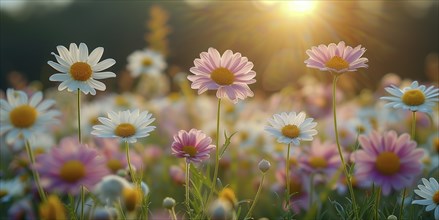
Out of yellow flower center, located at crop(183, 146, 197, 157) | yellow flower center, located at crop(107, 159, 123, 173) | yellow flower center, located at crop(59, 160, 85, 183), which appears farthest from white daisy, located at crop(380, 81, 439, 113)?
yellow flower center, located at crop(107, 159, 123, 173)

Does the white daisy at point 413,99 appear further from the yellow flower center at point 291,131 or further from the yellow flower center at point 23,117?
the yellow flower center at point 23,117

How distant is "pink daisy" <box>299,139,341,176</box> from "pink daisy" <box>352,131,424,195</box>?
0.63 m

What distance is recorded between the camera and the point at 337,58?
1.10m

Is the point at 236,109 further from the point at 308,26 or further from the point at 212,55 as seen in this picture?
the point at 308,26

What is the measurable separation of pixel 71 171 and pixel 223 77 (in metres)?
0.40

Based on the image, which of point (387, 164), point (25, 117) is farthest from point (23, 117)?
point (387, 164)

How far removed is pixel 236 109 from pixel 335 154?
1441mm

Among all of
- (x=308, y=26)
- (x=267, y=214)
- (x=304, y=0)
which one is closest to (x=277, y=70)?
(x=308, y=26)

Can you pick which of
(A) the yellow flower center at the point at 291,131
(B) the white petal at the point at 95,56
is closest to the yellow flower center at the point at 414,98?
(A) the yellow flower center at the point at 291,131

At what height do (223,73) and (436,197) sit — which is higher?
(223,73)

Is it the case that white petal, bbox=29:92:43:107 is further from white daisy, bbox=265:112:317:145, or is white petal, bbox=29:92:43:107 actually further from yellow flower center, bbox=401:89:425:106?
yellow flower center, bbox=401:89:425:106

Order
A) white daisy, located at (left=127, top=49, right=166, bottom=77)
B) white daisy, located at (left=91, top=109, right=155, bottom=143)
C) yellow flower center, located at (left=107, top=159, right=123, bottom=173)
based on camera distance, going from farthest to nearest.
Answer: white daisy, located at (left=127, top=49, right=166, bottom=77) < yellow flower center, located at (left=107, top=159, right=123, bottom=173) < white daisy, located at (left=91, top=109, right=155, bottom=143)

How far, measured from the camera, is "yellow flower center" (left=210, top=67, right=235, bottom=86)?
3.63 feet

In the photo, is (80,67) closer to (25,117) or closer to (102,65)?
(102,65)
